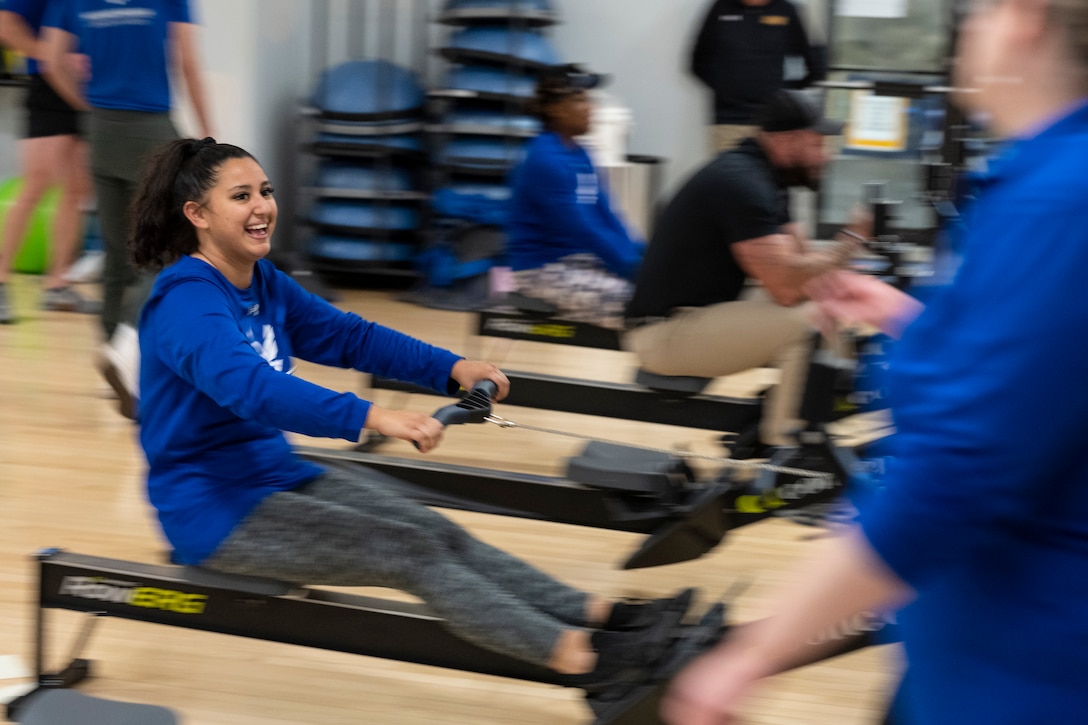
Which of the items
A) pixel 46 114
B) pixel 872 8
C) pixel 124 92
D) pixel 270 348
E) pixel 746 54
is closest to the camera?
pixel 270 348

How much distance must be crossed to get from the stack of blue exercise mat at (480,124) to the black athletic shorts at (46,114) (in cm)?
202

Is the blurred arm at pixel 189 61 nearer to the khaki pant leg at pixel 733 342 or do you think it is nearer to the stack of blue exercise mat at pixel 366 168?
the khaki pant leg at pixel 733 342

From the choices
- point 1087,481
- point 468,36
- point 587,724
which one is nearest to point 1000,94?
point 1087,481

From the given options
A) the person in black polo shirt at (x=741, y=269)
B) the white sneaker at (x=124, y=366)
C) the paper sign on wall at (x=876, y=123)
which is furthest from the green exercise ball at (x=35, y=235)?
the paper sign on wall at (x=876, y=123)

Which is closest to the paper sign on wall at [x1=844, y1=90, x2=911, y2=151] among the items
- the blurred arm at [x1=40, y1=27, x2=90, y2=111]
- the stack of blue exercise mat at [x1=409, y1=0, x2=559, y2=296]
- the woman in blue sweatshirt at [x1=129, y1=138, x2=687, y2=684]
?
the stack of blue exercise mat at [x1=409, y1=0, x2=559, y2=296]

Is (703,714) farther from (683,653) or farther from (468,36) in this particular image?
(468,36)

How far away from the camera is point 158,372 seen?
7.14 ft

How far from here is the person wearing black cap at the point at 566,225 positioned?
4.24 metres

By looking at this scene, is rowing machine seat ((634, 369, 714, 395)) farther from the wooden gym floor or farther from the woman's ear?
the woman's ear

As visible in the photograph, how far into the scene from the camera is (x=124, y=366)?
3689 mm

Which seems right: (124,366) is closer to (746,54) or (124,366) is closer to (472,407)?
(472,407)

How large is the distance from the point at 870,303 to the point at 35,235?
5.97 m

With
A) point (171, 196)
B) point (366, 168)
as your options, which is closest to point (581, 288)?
point (171, 196)

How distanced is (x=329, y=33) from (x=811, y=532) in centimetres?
485
